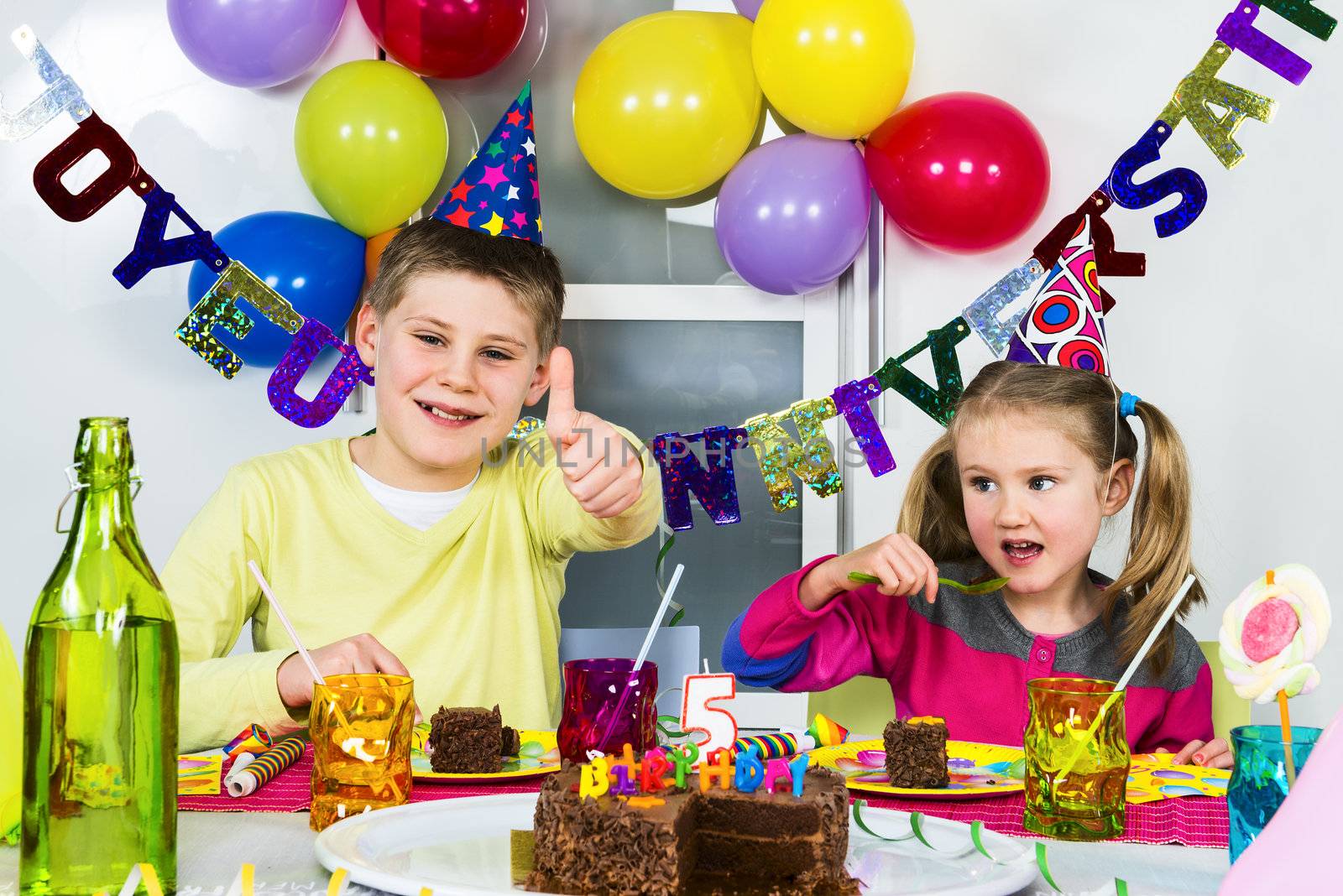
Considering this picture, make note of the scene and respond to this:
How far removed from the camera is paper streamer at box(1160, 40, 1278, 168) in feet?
6.02

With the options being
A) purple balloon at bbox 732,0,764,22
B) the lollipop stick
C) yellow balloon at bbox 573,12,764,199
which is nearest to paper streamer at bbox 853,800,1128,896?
the lollipop stick

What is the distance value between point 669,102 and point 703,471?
0.59 metres

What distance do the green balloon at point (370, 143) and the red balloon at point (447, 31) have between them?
1.9 inches

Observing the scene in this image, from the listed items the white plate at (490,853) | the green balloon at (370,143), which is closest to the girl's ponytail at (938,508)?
the white plate at (490,853)

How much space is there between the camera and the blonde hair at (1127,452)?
5.16 feet

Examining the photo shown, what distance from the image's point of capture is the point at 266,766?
99 centimetres

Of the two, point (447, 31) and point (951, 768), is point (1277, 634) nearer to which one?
point (951, 768)

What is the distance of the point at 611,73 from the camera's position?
2078mm

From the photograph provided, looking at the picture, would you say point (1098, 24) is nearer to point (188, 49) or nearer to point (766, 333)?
point (766, 333)

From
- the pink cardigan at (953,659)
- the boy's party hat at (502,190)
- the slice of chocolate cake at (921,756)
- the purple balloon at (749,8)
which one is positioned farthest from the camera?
the purple balloon at (749,8)

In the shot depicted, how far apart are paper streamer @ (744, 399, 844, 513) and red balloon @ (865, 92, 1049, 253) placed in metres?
0.42

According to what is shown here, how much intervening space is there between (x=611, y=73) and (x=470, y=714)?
1342mm

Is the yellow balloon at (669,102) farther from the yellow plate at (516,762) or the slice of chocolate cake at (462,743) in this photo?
the slice of chocolate cake at (462,743)

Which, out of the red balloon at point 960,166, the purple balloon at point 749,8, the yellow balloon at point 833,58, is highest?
the purple balloon at point 749,8
